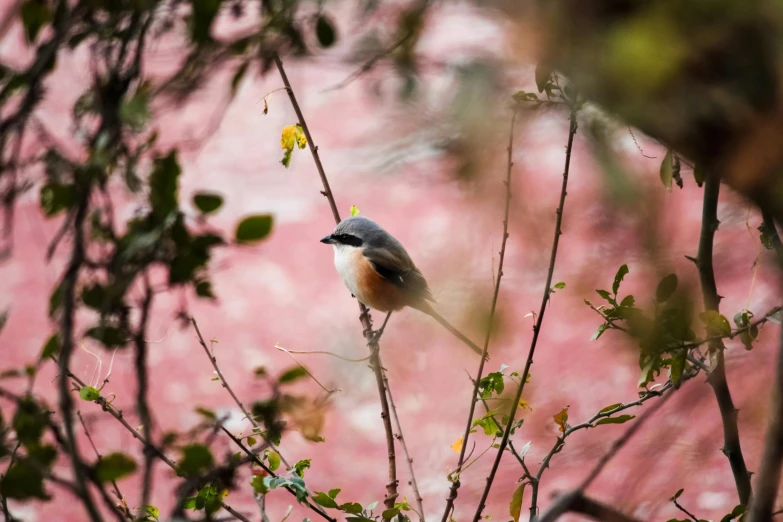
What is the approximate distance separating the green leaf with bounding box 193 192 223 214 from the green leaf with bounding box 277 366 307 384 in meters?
0.19

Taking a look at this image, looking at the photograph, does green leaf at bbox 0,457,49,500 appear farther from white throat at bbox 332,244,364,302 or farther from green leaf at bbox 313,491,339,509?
white throat at bbox 332,244,364,302

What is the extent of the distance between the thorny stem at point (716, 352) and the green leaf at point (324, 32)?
0.47 meters

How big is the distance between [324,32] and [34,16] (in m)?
0.31

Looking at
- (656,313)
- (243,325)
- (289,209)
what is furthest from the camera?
(289,209)

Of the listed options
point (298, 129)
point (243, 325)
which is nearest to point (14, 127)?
point (298, 129)

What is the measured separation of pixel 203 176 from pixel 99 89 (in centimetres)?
517

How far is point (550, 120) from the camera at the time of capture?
827 mm

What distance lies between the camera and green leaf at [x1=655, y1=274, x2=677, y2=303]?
816 millimetres

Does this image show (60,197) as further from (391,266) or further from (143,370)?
(391,266)

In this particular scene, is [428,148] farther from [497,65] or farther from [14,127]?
[14,127]

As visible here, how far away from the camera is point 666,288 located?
0.84m

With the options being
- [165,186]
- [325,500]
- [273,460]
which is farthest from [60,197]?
[273,460]

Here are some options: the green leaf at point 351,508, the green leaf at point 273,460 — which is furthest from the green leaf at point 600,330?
the green leaf at point 273,460

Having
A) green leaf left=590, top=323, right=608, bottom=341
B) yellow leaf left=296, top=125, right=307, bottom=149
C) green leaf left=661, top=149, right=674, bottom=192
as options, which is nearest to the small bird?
yellow leaf left=296, top=125, right=307, bottom=149
